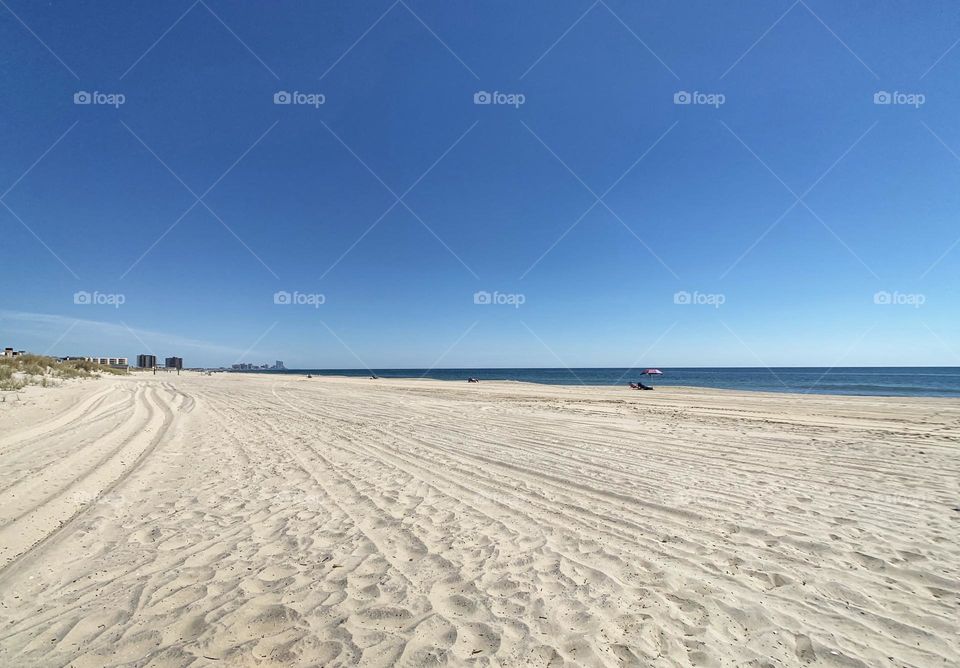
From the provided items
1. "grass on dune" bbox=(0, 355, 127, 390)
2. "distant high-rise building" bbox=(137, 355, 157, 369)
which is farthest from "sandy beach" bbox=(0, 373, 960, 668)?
"distant high-rise building" bbox=(137, 355, 157, 369)

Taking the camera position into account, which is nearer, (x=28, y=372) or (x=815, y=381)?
(x=28, y=372)

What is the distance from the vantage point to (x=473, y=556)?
396 cm

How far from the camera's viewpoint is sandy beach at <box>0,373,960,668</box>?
276 centimetres

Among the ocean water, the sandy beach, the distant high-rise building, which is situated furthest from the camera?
the distant high-rise building

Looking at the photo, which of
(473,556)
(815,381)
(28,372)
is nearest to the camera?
(473,556)

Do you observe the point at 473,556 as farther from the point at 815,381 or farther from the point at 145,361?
the point at 145,361

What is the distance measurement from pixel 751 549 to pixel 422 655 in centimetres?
332

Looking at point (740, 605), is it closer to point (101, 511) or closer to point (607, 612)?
point (607, 612)

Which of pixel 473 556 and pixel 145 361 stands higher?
pixel 145 361

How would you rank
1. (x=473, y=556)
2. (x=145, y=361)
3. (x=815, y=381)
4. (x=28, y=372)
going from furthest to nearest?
1. (x=145, y=361)
2. (x=815, y=381)
3. (x=28, y=372)
4. (x=473, y=556)

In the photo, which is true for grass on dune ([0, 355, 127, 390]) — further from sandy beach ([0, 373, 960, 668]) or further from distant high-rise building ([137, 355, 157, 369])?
distant high-rise building ([137, 355, 157, 369])

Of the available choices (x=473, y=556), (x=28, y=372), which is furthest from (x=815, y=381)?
(x=28, y=372)

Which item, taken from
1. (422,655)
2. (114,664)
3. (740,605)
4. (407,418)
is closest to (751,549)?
(740,605)

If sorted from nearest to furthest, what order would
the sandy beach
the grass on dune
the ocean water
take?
the sandy beach
the grass on dune
the ocean water
